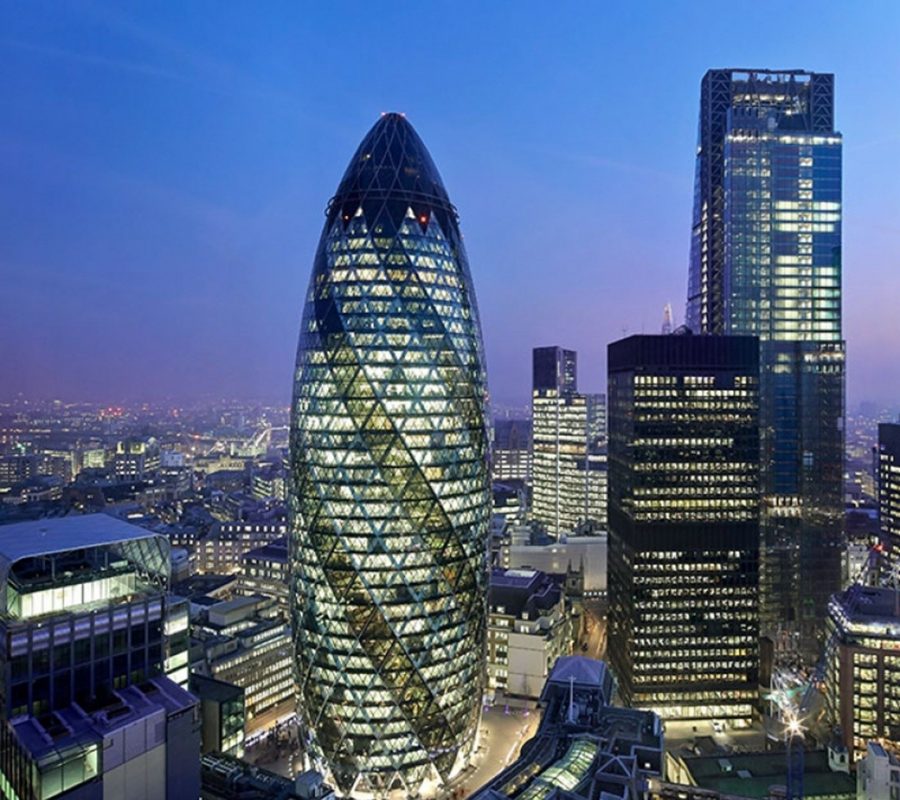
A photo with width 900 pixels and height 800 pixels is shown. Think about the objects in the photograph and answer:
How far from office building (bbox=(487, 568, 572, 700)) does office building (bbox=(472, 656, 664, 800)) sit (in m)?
22.3

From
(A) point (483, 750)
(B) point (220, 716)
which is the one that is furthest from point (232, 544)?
(A) point (483, 750)

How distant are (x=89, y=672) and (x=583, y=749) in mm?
35218

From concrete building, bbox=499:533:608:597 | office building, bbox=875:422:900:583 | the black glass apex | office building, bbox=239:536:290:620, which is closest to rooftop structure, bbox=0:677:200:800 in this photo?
the black glass apex

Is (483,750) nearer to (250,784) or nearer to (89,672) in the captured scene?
(250,784)

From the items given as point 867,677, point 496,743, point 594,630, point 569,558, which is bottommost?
point 594,630

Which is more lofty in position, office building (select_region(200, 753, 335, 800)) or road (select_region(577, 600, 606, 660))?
office building (select_region(200, 753, 335, 800))

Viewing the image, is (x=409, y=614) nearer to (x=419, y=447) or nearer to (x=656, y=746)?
(x=419, y=447)

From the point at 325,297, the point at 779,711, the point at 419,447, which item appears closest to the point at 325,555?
the point at 419,447

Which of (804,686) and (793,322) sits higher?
(793,322)

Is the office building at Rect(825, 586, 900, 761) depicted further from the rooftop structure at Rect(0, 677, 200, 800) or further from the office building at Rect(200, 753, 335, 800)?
the rooftop structure at Rect(0, 677, 200, 800)

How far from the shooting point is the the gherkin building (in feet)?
213

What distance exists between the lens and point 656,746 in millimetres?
55812

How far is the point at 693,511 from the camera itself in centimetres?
8788

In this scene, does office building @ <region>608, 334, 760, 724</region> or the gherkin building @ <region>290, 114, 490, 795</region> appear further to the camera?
office building @ <region>608, 334, 760, 724</region>
